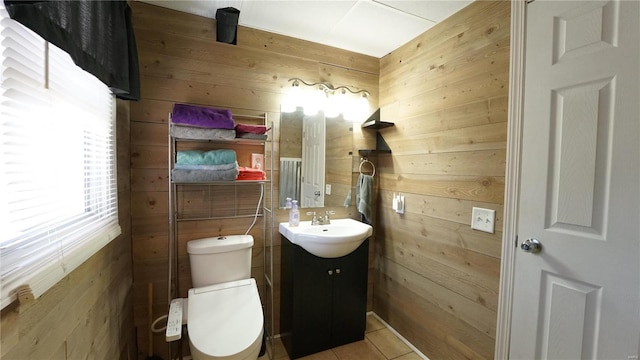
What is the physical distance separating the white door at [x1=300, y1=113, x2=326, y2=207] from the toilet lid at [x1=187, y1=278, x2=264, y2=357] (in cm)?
79

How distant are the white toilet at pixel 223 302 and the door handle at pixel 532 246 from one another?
139 cm

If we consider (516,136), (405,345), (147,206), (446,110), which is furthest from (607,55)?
(147,206)

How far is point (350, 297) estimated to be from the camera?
1.98m

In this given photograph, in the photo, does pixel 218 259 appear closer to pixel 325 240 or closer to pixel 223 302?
pixel 223 302

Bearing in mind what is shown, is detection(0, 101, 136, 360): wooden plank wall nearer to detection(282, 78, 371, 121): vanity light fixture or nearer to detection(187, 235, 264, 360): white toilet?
detection(187, 235, 264, 360): white toilet

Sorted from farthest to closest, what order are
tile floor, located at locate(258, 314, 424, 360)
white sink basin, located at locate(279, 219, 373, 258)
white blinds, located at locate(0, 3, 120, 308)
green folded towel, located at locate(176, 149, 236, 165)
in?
tile floor, located at locate(258, 314, 424, 360) → white sink basin, located at locate(279, 219, 373, 258) → green folded towel, located at locate(176, 149, 236, 165) → white blinds, located at locate(0, 3, 120, 308)

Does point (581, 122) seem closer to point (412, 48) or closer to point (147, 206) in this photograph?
point (412, 48)

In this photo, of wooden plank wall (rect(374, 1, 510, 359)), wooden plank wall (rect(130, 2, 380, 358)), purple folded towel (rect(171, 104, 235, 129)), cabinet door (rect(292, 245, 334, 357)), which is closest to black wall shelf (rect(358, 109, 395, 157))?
wooden plank wall (rect(374, 1, 510, 359))

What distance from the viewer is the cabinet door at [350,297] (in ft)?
6.35

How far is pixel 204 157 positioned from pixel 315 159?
88 cm

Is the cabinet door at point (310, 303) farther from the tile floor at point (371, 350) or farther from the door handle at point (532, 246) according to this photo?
the door handle at point (532, 246)

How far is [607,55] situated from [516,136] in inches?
16.7

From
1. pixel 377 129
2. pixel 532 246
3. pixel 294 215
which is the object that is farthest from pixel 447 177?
pixel 294 215

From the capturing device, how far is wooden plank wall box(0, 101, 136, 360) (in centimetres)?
71
